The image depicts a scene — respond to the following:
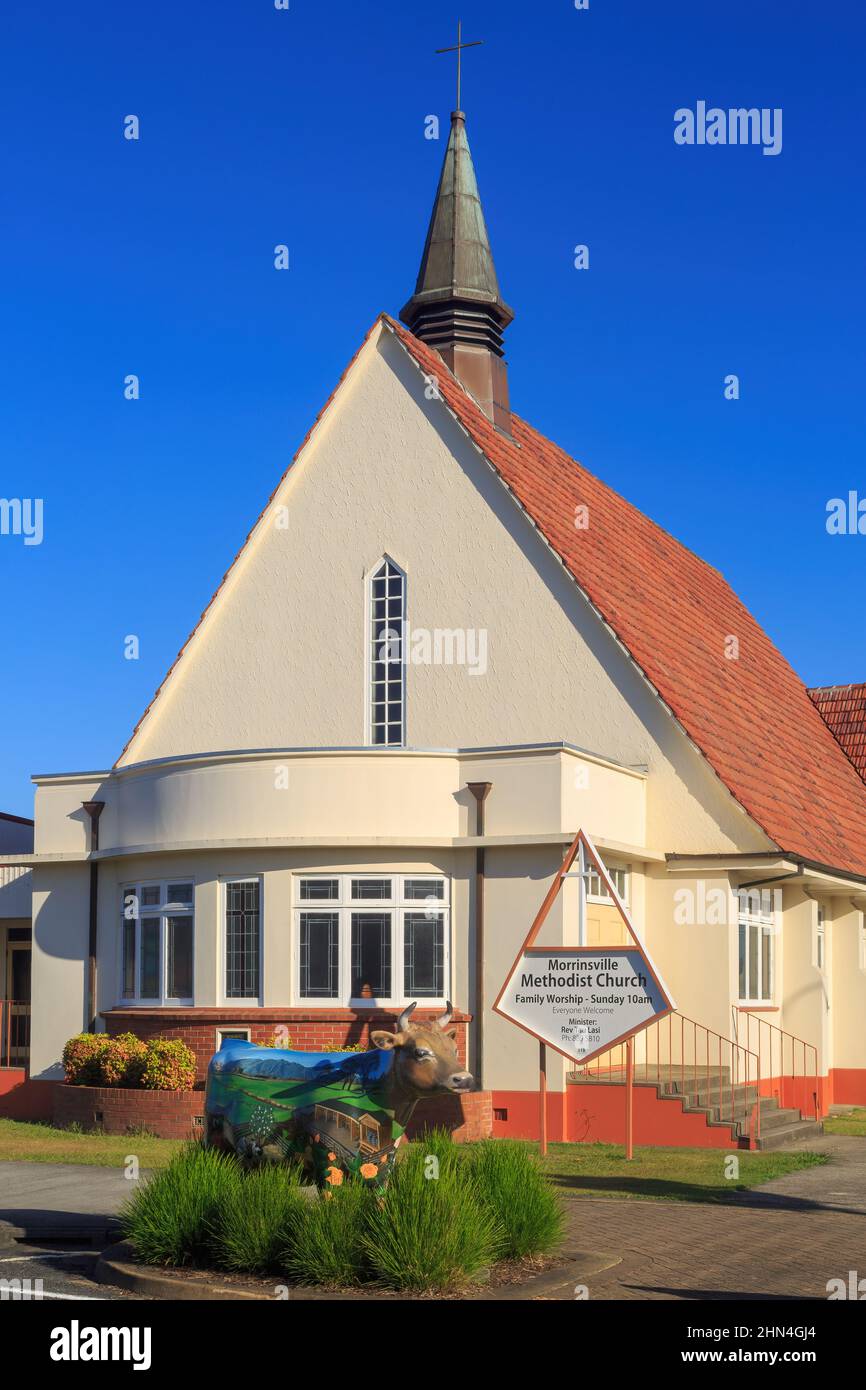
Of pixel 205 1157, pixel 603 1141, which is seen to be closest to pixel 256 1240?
pixel 205 1157

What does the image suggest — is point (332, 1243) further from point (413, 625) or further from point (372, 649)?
point (372, 649)

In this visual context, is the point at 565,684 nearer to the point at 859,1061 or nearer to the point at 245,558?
the point at 245,558

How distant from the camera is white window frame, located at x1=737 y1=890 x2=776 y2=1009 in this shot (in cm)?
2281

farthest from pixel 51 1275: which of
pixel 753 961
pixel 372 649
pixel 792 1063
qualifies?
pixel 792 1063

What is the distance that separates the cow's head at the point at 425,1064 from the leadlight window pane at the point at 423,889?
29.7 feet

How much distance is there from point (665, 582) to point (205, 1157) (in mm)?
20098

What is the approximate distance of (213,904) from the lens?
21328mm

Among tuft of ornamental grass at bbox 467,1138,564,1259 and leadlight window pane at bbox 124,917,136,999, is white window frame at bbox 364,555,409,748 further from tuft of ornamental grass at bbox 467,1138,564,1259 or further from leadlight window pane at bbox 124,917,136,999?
tuft of ornamental grass at bbox 467,1138,564,1259

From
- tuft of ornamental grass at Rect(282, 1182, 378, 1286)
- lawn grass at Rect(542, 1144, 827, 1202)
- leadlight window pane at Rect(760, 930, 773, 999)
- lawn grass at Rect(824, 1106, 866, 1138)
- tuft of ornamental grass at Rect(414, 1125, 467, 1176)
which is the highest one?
leadlight window pane at Rect(760, 930, 773, 999)

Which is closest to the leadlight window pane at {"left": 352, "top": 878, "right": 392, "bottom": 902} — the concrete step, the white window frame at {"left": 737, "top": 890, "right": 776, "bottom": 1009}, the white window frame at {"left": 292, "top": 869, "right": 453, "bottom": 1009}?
the white window frame at {"left": 292, "top": 869, "right": 453, "bottom": 1009}

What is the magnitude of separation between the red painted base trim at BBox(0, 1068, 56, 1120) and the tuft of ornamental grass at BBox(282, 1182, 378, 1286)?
549 inches

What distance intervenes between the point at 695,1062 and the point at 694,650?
7.84 meters

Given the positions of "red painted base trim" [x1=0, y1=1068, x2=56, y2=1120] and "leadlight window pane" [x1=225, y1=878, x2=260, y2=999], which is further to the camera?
"red painted base trim" [x1=0, y1=1068, x2=56, y2=1120]

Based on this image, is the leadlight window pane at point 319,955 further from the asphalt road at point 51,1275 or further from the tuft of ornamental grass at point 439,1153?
the tuft of ornamental grass at point 439,1153
